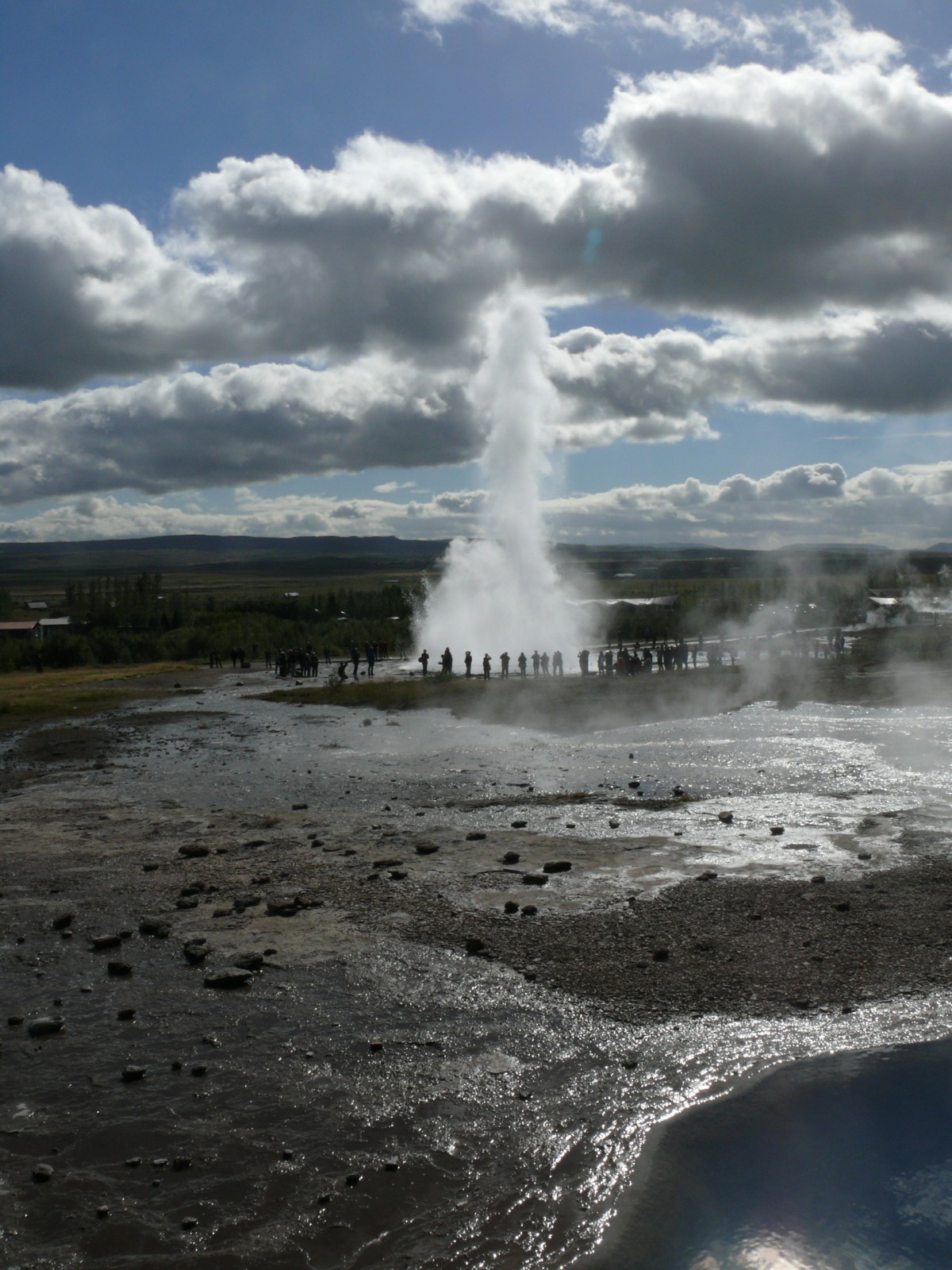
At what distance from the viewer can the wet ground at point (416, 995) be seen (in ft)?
20.0

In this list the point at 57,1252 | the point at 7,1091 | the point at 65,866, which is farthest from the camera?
the point at 65,866

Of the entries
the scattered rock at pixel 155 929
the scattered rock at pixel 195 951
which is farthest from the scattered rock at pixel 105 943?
the scattered rock at pixel 195 951

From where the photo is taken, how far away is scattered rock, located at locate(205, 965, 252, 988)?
909 cm

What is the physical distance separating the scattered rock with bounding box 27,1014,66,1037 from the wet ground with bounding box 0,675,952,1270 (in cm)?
5

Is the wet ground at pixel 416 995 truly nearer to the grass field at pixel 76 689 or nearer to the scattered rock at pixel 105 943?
the scattered rock at pixel 105 943

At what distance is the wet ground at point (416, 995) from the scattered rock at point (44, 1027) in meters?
0.05

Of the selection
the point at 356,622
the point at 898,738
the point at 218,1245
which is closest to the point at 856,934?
the point at 218,1245

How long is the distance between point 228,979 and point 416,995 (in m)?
1.75

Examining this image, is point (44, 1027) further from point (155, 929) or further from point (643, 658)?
point (643, 658)

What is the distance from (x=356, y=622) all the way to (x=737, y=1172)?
6925 centimetres

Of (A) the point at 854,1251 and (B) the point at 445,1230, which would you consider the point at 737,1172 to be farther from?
(B) the point at 445,1230

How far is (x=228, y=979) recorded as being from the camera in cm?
912

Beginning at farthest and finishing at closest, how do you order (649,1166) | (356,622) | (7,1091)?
(356,622) < (7,1091) < (649,1166)

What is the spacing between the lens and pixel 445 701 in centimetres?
3300
